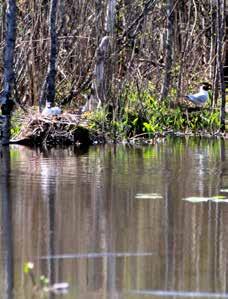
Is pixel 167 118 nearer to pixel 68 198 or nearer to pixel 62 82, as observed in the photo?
pixel 62 82

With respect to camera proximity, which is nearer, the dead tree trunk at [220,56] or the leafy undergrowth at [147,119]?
the leafy undergrowth at [147,119]

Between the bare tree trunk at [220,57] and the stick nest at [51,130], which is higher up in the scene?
the bare tree trunk at [220,57]

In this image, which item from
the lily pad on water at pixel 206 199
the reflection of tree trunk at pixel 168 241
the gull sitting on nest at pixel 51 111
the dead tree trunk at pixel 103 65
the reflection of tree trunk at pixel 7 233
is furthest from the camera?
the dead tree trunk at pixel 103 65

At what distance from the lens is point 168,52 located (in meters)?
19.4

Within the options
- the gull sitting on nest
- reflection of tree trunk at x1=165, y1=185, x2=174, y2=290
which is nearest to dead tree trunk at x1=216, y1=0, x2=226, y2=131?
the gull sitting on nest

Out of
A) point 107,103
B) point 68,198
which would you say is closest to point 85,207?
point 68,198

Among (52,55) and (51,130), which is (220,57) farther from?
(51,130)

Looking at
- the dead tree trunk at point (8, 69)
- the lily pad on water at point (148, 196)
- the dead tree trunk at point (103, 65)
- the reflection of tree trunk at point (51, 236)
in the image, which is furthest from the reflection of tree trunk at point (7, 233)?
the dead tree trunk at point (103, 65)

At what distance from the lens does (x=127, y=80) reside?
17641 millimetres

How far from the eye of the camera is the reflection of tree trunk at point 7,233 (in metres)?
6.07

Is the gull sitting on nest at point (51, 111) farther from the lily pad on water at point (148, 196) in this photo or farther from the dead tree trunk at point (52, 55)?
the lily pad on water at point (148, 196)

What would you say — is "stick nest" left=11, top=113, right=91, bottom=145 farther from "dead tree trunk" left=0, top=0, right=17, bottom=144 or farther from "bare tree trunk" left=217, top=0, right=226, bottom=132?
"bare tree trunk" left=217, top=0, right=226, bottom=132

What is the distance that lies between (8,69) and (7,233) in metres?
7.91

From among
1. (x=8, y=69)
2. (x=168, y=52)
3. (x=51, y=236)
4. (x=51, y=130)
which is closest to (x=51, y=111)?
(x=51, y=130)
